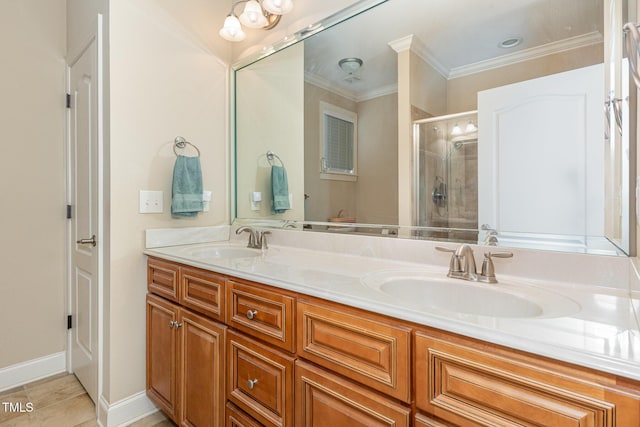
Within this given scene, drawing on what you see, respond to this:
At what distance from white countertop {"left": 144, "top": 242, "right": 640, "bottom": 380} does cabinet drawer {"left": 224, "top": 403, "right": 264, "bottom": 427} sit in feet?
1.66

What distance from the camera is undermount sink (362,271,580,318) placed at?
82cm

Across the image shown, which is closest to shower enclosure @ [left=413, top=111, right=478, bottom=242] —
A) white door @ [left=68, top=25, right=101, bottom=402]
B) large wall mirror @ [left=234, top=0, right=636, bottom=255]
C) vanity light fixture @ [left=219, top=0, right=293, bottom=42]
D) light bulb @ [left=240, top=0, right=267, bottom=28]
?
large wall mirror @ [left=234, top=0, right=636, bottom=255]

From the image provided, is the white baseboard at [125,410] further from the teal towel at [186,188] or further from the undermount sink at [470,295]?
the undermount sink at [470,295]

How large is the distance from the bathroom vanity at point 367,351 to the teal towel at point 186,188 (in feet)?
1.10

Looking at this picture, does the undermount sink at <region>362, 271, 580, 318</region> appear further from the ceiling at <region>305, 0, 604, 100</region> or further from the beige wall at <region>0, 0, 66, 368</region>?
the beige wall at <region>0, 0, 66, 368</region>

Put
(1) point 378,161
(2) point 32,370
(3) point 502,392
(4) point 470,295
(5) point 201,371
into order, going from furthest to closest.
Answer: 1. (2) point 32,370
2. (1) point 378,161
3. (5) point 201,371
4. (4) point 470,295
5. (3) point 502,392

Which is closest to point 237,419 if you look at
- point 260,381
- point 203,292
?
point 260,381

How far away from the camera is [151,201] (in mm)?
1741

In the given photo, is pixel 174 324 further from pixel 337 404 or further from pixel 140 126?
pixel 140 126

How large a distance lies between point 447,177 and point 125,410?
1.91 m

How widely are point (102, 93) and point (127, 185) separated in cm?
48

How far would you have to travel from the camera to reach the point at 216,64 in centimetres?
207

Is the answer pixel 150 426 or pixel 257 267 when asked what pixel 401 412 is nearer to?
pixel 257 267

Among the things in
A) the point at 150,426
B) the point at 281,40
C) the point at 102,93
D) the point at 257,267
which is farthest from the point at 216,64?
the point at 150,426
